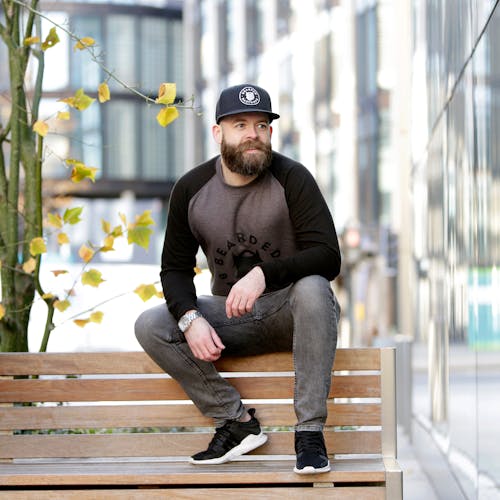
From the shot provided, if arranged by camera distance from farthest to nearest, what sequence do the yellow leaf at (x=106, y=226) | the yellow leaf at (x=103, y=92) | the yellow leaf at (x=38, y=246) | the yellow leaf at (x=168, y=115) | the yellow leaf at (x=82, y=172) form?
the yellow leaf at (x=106, y=226), the yellow leaf at (x=38, y=246), the yellow leaf at (x=82, y=172), the yellow leaf at (x=103, y=92), the yellow leaf at (x=168, y=115)

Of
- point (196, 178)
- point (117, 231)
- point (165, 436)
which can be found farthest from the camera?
point (117, 231)

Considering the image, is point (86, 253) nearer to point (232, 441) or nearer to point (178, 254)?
point (178, 254)

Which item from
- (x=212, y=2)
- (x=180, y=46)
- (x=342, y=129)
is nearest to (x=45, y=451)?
(x=342, y=129)

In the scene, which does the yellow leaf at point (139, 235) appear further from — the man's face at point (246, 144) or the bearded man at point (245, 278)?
the man's face at point (246, 144)

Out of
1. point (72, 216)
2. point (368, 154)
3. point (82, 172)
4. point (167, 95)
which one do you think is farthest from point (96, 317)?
point (368, 154)

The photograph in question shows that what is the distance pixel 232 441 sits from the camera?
4766 millimetres

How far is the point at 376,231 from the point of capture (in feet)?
106

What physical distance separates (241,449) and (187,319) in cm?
53

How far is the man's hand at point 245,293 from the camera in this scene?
4438 mm

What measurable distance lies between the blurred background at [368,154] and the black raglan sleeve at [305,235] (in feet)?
2.07

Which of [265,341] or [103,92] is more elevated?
[103,92]

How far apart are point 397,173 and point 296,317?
89.1 feet

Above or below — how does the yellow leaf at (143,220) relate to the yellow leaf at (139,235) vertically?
above

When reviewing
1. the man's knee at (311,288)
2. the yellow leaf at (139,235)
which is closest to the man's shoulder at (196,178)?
the man's knee at (311,288)
